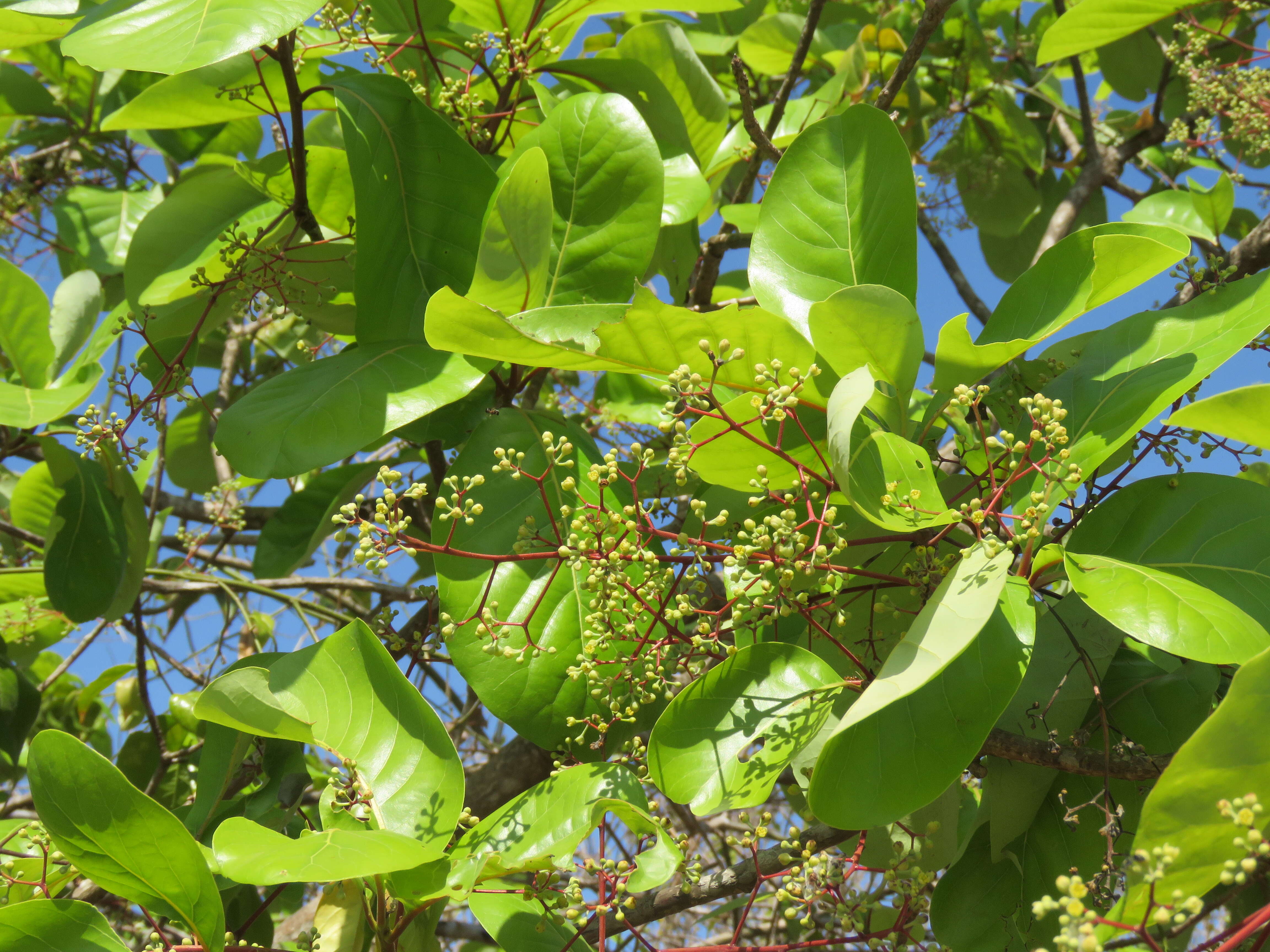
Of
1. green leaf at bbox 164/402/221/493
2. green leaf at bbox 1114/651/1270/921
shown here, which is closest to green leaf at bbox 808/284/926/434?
green leaf at bbox 1114/651/1270/921

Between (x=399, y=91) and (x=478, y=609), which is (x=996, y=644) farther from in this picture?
(x=399, y=91)

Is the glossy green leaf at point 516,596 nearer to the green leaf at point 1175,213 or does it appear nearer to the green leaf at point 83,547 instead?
the green leaf at point 83,547

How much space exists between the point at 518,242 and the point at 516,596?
48cm

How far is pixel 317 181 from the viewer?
5.50ft

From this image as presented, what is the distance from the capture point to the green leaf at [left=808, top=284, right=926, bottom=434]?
973 millimetres

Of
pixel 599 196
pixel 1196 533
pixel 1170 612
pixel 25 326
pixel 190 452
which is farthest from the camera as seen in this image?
pixel 190 452

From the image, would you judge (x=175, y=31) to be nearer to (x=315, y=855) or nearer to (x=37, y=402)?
(x=37, y=402)

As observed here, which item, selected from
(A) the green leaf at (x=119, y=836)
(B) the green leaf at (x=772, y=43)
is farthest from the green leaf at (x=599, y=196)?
(B) the green leaf at (x=772, y=43)

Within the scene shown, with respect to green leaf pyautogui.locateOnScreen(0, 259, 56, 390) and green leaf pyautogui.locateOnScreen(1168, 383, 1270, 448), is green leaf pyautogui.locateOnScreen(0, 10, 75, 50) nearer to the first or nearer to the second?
green leaf pyautogui.locateOnScreen(0, 259, 56, 390)

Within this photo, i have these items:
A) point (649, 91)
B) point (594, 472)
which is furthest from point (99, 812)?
point (649, 91)

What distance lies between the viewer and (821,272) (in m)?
1.20

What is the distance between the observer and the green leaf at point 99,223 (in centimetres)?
254

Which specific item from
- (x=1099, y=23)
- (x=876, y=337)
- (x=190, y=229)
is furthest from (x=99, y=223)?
(x=1099, y=23)

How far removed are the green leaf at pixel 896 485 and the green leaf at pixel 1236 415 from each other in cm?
24
